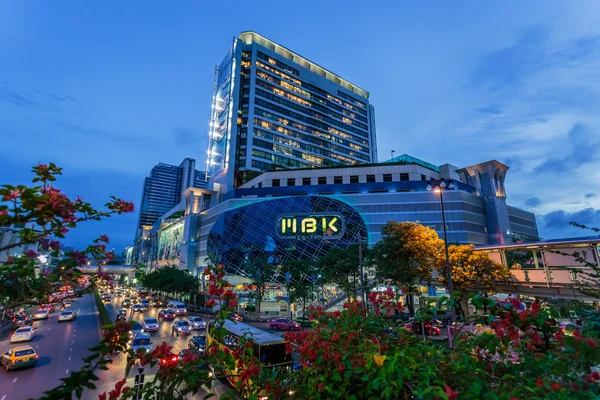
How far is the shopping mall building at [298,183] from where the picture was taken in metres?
58.0

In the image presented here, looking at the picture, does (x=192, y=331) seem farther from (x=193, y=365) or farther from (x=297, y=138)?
(x=297, y=138)

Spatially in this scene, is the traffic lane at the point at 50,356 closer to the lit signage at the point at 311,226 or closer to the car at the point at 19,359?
the car at the point at 19,359

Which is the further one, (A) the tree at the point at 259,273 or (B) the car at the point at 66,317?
(A) the tree at the point at 259,273

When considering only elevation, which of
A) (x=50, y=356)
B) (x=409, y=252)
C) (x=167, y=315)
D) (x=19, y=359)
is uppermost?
(x=409, y=252)

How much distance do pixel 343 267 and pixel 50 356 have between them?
98.6 feet

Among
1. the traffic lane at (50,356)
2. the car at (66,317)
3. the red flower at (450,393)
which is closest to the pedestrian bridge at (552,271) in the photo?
the red flower at (450,393)

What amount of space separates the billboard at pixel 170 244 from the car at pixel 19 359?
214ft

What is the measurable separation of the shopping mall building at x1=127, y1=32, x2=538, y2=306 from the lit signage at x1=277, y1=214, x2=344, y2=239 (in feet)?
0.65

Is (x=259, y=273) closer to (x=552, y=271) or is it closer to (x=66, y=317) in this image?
(x=66, y=317)

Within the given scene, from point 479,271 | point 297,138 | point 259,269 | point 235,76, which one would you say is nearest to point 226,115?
point 235,76

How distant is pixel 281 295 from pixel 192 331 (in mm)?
28112

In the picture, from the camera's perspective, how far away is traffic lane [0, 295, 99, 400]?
1584 centimetres

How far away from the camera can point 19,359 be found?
60.9ft

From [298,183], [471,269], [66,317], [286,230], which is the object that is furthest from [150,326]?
[298,183]
